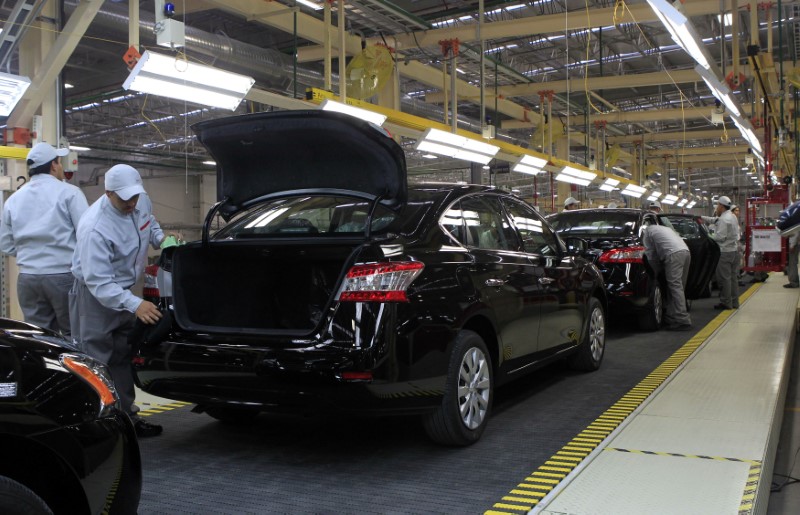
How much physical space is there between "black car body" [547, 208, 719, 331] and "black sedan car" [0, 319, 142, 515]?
5.75 meters

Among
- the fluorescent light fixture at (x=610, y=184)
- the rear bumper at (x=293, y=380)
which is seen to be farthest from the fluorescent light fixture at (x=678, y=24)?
the fluorescent light fixture at (x=610, y=184)

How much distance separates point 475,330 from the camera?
3979 mm

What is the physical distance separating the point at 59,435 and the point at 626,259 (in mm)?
6587

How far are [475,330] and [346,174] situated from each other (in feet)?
3.55

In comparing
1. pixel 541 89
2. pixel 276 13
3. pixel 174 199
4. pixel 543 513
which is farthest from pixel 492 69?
pixel 174 199

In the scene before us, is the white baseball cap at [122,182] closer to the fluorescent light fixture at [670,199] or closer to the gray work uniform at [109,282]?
the gray work uniform at [109,282]

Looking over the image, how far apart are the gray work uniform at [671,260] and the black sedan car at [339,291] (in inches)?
156

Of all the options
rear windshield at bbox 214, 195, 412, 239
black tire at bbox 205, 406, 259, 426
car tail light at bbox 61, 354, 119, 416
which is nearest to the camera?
car tail light at bbox 61, 354, 119, 416

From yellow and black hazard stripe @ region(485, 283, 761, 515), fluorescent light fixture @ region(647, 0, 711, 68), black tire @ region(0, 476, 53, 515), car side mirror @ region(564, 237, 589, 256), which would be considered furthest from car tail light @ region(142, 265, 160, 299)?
fluorescent light fixture @ region(647, 0, 711, 68)

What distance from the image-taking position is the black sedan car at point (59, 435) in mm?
1884

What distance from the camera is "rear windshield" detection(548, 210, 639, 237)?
26.8 feet

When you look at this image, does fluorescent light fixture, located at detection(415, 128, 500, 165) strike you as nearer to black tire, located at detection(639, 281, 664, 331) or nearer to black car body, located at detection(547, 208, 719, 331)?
black car body, located at detection(547, 208, 719, 331)

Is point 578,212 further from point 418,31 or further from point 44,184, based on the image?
point 44,184

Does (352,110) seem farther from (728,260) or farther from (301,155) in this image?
(728,260)
